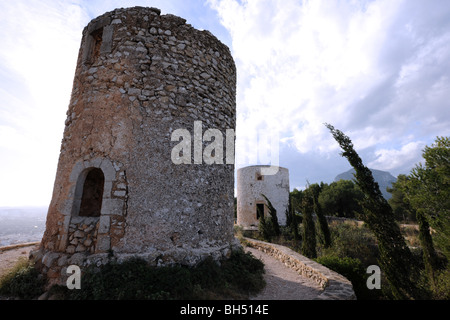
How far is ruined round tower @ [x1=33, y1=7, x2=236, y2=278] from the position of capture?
3.79 metres

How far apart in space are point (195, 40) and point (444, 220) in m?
7.11

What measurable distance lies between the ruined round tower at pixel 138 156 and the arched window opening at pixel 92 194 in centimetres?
2

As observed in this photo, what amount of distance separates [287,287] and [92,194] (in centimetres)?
470

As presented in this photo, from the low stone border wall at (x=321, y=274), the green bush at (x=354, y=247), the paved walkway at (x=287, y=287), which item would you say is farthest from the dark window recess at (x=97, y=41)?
the green bush at (x=354, y=247)

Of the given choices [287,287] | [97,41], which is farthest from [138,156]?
[287,287]

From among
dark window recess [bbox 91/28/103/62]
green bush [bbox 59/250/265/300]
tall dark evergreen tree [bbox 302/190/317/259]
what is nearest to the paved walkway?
green bush [bbox 59/250/265/300]

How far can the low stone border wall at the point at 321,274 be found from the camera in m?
3.79

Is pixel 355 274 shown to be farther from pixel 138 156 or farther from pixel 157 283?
pixel 138 156

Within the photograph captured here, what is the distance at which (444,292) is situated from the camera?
548cm

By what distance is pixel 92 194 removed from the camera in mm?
4812
